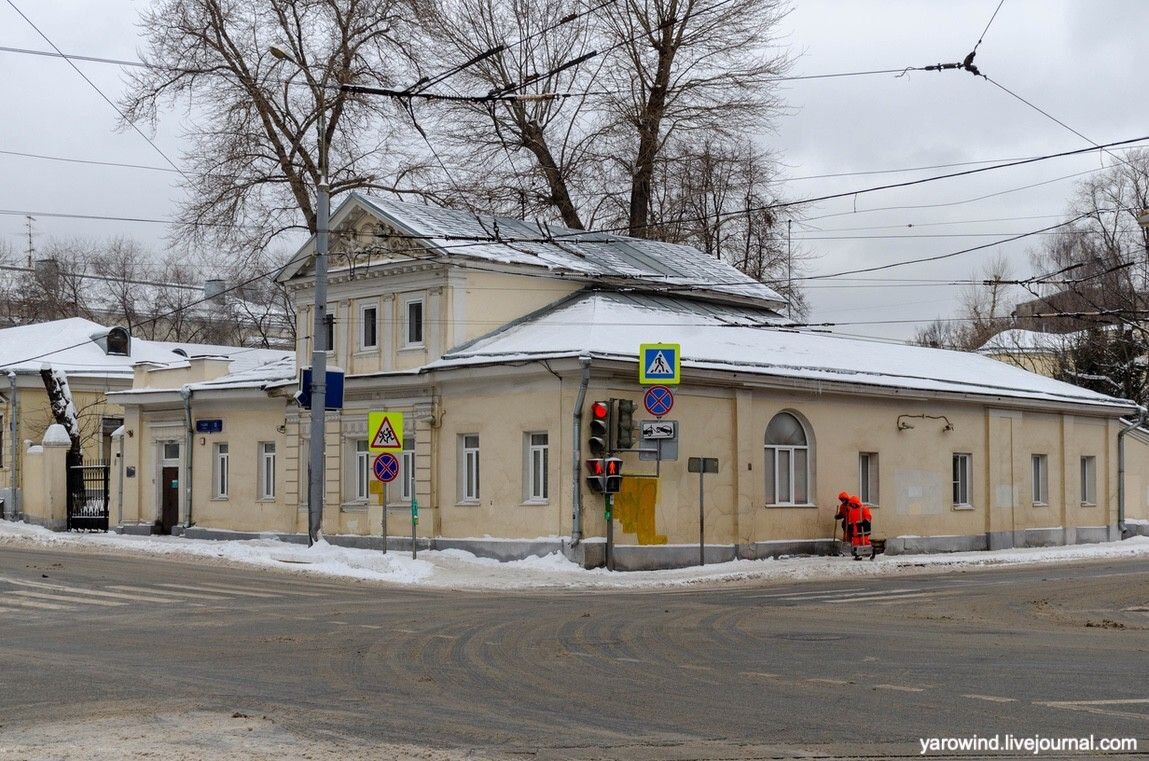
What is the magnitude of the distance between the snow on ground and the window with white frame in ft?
7.60

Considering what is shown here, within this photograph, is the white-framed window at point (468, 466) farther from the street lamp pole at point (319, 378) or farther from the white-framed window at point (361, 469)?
the street lamp pole at point (319, 378)

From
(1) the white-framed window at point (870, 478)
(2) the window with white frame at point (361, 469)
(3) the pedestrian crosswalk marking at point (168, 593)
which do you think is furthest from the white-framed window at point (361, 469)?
(3) the pedestrian crosswalk marking at point (168, 593)

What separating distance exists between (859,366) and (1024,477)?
6709 millimetres

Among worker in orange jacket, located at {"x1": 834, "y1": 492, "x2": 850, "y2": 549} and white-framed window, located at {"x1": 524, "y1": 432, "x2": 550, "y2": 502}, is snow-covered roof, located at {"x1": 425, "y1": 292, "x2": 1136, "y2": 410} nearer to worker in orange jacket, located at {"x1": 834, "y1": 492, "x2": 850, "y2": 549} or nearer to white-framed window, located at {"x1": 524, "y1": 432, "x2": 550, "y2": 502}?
white-framed window, located at {"x1": 524, "y1": 432, "x2": 550, "y2": 502}

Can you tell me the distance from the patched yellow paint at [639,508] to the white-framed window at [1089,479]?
55.2 feet

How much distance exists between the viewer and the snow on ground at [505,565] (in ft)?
82.4

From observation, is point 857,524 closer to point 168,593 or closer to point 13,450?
point 168,593

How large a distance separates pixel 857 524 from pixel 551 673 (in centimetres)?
1963

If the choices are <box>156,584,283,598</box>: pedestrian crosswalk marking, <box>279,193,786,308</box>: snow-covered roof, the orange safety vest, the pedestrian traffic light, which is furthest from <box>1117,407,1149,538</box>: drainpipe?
<box>156,584,283,598</box>: pedestrian crosswalk marking

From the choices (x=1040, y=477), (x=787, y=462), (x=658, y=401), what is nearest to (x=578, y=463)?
(x=658, y=401)

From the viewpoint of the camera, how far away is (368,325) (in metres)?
33.8

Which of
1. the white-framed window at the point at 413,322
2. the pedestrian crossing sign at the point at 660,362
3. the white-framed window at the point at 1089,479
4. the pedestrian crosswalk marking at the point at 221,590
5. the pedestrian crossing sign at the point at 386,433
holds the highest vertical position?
the white-framed window at the point at 413,322

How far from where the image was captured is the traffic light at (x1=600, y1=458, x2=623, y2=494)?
2691cm

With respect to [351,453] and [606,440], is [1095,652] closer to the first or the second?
[606,440]
